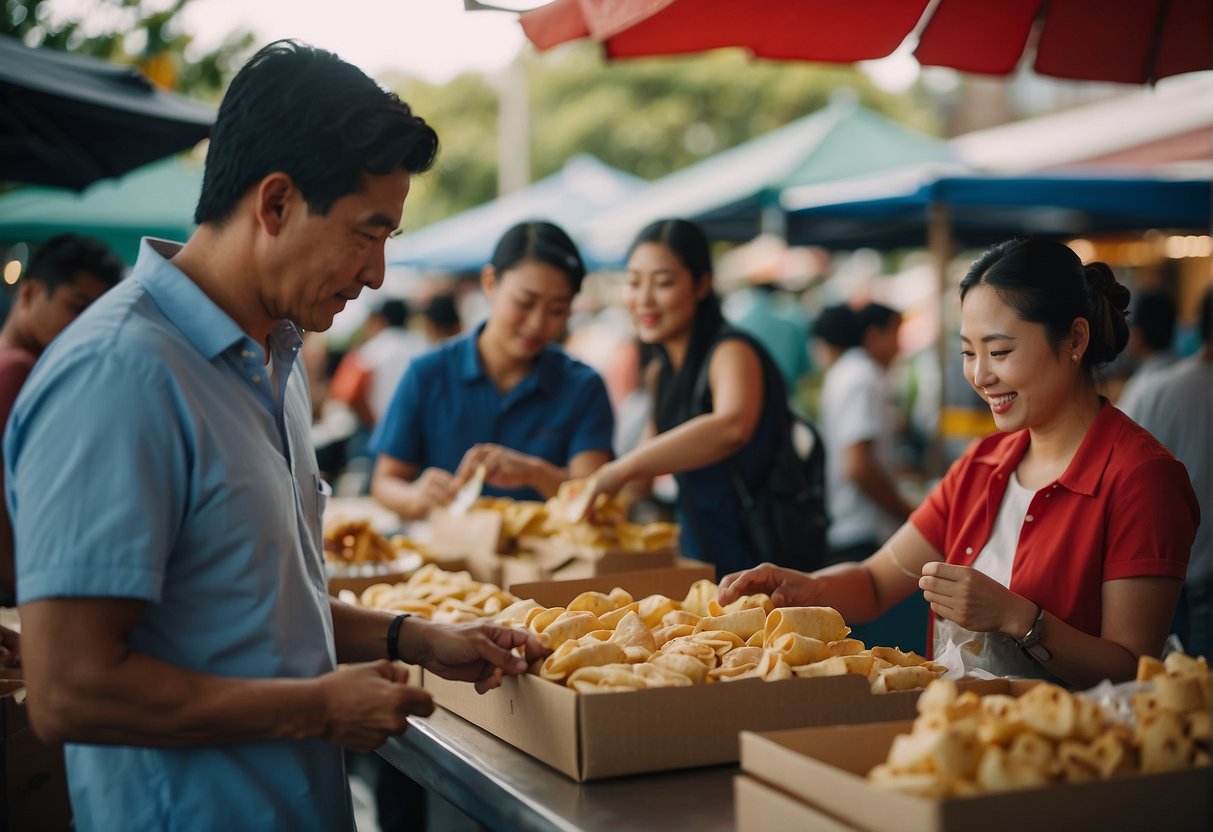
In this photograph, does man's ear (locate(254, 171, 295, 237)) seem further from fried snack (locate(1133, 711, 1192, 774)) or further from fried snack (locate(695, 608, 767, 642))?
fried snack (locate(1133, 711, 1192, 774))

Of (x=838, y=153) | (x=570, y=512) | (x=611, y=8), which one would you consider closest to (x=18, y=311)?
(x=570, y=512)

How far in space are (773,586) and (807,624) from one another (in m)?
0.49

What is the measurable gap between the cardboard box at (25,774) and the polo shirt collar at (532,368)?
1.94m

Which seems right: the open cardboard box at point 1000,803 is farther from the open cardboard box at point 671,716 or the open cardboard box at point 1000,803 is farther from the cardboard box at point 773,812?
the open cardboard box at point 671,716

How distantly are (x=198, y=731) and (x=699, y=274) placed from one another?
2.69m

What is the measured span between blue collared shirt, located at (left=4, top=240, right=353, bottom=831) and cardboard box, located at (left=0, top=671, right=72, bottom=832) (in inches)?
32.8

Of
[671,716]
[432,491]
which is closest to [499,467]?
[432,491]

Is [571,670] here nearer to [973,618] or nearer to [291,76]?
[973,618]

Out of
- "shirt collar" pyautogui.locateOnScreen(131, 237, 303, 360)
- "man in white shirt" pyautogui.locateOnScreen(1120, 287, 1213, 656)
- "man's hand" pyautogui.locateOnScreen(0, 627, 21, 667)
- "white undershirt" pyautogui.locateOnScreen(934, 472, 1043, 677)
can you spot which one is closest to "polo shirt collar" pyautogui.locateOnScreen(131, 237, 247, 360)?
"shirt collar" pyautogui.locateOnScreen(131, 237, 303, 360)

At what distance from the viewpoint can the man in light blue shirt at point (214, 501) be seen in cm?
142

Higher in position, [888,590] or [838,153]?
[838,153]

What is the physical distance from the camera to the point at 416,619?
2053 mm

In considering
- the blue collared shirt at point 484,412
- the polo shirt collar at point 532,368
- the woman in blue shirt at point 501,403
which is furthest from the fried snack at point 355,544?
the polo shirt collar at point 532,368

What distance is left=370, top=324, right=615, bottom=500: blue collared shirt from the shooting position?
4.12 m
